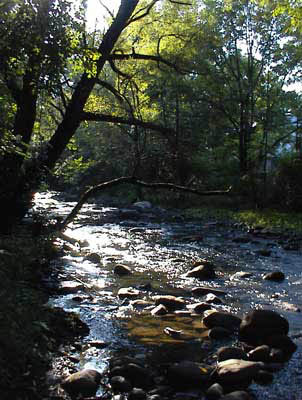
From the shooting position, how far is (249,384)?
5094 mm

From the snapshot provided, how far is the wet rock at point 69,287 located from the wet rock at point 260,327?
3776 millimetres

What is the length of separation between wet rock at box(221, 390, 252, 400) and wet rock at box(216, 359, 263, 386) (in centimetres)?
30

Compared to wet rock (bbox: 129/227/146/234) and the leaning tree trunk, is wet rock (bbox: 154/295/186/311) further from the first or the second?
wet rock (bbox: 129/227/146/234)

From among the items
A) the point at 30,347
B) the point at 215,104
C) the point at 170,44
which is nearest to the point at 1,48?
the point at 30,347

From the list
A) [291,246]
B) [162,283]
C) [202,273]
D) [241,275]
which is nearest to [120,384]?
[162,283]

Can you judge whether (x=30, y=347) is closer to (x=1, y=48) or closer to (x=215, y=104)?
(x=1, y=48)

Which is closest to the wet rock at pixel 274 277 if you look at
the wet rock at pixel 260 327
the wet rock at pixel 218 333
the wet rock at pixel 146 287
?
the wet rock at pixel 146 287

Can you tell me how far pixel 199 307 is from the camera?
7973 millimetres

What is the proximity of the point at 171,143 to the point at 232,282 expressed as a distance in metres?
3.49

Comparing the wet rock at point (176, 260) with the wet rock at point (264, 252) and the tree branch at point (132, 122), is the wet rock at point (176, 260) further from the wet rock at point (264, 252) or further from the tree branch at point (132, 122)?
the tree branch at point (132, 122)

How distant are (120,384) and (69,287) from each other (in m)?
4.33

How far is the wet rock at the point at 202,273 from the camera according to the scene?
10.6m

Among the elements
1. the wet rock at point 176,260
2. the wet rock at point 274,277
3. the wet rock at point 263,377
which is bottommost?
the wet rock at point 263,377

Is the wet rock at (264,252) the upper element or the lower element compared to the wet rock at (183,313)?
upper
